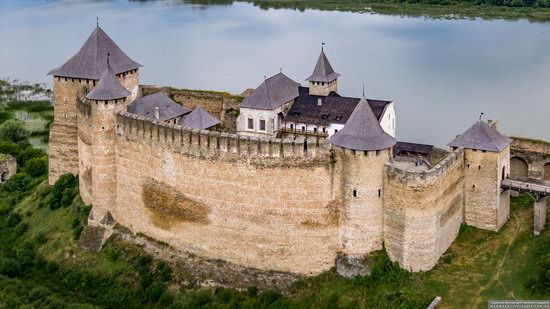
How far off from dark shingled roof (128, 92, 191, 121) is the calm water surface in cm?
1010

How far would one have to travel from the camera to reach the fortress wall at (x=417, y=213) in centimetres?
1528

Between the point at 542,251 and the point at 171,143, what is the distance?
8799mm

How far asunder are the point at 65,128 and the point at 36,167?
6153 mm

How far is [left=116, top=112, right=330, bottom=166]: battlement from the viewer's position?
1606 cm

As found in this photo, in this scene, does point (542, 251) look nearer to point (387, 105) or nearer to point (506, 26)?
point (387, 105)

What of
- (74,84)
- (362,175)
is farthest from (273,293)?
(74,84)

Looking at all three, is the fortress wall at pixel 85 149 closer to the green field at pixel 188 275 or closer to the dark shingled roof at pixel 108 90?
the green field at pixel 188 275

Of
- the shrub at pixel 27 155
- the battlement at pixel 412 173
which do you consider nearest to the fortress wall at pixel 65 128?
the shrub at pixel 27 155

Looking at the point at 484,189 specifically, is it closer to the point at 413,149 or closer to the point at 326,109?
the point at 413,149

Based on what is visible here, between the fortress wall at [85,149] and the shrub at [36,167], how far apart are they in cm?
710

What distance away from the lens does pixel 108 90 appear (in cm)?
1872

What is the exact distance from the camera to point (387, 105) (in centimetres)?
2238

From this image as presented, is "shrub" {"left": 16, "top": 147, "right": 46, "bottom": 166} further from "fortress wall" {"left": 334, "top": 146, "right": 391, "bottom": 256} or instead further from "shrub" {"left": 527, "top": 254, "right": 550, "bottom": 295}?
"shrub" {"left": 527, "top": 254, "right": 550, "bottom": 295}

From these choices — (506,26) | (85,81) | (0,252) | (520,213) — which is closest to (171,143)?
(85,81)
